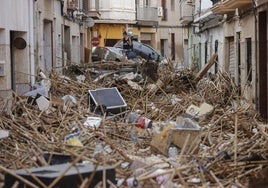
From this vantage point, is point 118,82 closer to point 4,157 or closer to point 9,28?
point 9,28

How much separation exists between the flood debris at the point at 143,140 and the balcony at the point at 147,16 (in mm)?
29843

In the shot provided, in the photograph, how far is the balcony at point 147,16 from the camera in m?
46.7

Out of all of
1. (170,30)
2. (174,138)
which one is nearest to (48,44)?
(174,138)

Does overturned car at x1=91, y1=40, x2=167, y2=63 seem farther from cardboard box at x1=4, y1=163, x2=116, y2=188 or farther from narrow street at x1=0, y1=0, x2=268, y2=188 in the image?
cardboard box at x1=4, y1=163, x2=116, y2=188

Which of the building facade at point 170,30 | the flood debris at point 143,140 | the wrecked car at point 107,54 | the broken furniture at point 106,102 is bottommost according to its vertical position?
the flood debris at point 143,140

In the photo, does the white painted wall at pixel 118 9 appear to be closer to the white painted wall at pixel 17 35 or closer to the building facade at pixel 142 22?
the building facade at pixel 142 22

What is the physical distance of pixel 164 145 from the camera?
1011 centimetres

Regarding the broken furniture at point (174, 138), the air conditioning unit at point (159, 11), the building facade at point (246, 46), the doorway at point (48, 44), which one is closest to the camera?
the broken furniture at point (174, 138)

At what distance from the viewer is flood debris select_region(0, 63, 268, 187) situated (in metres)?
8.09

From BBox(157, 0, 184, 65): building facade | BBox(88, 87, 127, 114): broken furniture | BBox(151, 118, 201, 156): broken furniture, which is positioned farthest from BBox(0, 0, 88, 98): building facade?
BBox(157, 0, 184, 65): building facade

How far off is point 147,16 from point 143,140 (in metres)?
36.5

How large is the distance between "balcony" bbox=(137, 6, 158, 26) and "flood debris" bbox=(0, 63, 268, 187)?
2984cm

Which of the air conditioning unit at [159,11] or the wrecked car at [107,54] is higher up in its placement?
the air conditioning unit at [159,11]

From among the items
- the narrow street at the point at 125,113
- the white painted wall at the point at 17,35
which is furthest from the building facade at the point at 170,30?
the white painted wall at the point at 17,35
